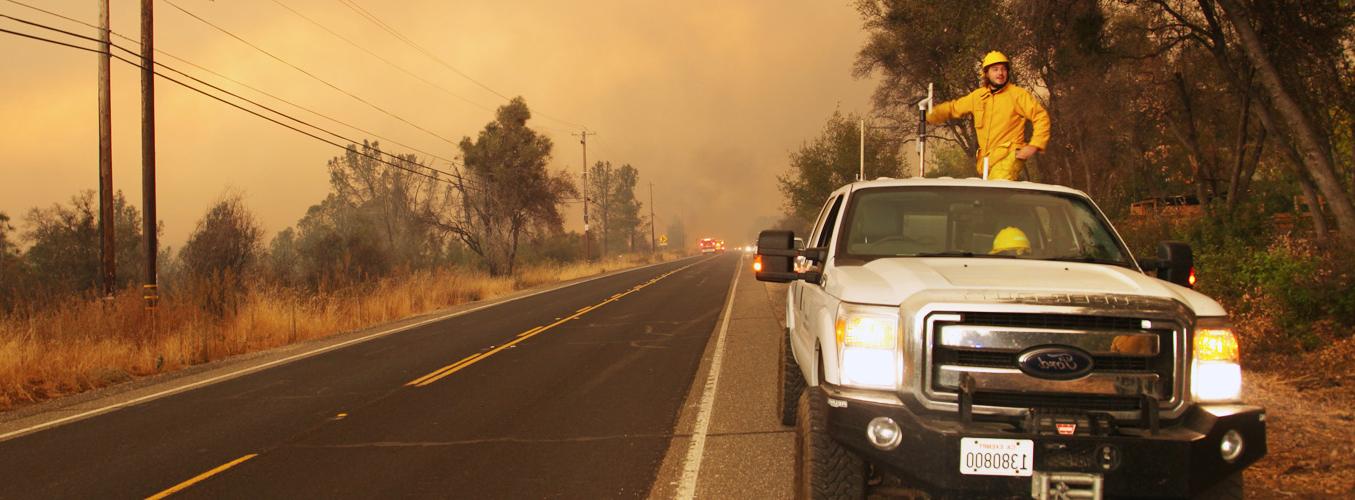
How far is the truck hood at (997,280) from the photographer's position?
337cm

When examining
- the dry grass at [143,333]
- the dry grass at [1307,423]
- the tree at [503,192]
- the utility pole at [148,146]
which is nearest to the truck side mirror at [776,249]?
the dry grass at [1307,423]

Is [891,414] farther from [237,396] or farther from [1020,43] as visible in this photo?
[1020,43]

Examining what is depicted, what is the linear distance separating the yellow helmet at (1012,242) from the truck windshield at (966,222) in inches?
0.5

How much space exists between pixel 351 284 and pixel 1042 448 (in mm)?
20249

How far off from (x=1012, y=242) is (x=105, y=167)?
52.2ft

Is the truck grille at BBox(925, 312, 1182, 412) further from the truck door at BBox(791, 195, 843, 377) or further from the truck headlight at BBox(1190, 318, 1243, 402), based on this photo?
the truck door at BBox(791, 195, 843, 377)

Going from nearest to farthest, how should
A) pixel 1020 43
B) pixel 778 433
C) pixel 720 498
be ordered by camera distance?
pixel 720 498, pixel 778 433, pixel 1020 43

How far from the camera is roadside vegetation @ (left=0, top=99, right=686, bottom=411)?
11570 mm

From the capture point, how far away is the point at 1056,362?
3.22m

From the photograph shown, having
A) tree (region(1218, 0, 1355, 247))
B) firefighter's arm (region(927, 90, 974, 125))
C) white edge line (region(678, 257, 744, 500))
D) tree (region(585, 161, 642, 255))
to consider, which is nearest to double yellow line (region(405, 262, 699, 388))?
white edge line (region(678, 257, 744, 500))

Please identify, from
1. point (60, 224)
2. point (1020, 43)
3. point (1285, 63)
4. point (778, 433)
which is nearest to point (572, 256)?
point (60, 224)

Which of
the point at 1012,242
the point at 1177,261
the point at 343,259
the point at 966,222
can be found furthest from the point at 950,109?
the point at 343,259

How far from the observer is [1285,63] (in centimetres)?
1405

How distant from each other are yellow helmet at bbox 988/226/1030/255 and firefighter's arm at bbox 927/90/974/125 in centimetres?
193
